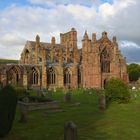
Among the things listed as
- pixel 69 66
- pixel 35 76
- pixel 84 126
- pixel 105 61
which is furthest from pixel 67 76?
pixel 84 126

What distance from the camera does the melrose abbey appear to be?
61812 millimetres

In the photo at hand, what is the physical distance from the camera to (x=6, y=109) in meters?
15.8

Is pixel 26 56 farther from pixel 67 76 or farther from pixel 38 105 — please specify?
pixel 38 105

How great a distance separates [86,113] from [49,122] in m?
5.04

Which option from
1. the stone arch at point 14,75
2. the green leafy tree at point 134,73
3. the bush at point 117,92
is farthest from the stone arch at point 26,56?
the bush at point 117,92

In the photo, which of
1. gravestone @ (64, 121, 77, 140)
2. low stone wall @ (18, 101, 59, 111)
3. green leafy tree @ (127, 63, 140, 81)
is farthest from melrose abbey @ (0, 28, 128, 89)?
gravestone @ (64, 121, 77, 140)

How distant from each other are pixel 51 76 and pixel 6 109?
51.1 metres

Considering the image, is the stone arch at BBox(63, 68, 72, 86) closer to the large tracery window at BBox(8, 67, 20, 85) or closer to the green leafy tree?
the large tracery window at BBox(8, 67, 20, 85)

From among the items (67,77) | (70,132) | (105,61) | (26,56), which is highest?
(26,56)

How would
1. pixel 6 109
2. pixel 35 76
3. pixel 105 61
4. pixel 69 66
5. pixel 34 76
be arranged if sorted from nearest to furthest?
1. pixel 6 109
2. pixel 34 76
3. pixel 35 76
4. pixel 69 66
5. pixel 105 61

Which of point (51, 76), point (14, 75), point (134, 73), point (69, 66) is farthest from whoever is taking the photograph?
point (134, 73)

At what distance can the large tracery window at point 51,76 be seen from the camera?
217 ft

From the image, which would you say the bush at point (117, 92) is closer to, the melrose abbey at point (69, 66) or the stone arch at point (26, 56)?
the melrose abbey at point (69, 66)

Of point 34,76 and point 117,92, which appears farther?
point 34,76
